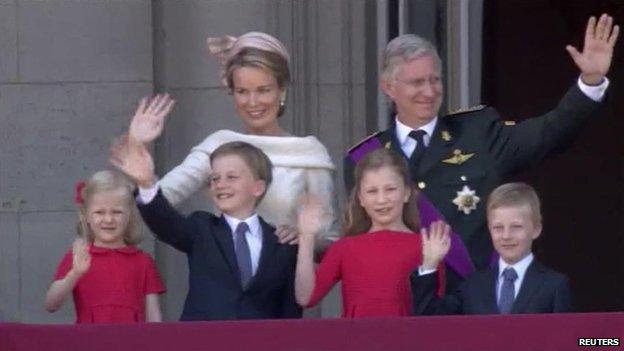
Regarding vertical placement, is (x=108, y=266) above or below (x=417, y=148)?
below

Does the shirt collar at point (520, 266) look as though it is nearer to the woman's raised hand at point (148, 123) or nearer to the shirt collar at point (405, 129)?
the shirt collar at point (405, 129)

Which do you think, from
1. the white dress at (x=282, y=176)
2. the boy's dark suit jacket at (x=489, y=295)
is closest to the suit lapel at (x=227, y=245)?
the white dress at (x=282, y=176)

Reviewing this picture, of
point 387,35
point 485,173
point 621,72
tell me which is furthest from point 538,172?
point 485,173

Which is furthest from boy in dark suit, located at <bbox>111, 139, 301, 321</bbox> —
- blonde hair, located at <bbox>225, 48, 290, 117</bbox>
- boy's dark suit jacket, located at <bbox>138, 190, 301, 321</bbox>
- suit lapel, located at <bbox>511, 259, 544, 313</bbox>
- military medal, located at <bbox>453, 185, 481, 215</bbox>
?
suit lapel, located at <bbox>511, 259, 544, 313</bbox>

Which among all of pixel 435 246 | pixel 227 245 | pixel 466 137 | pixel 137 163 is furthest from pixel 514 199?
pixel 137 163

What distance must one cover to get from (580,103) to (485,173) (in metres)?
0.37

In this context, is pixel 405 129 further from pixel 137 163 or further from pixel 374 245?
pixel 137 163

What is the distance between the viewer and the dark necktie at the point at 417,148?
277 inches

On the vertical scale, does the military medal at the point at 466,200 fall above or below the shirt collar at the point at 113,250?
above

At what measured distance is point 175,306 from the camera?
9.01 meters

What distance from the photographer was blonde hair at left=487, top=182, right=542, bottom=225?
668 centimetres

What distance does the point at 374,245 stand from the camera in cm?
670

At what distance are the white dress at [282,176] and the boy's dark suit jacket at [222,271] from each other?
15cm

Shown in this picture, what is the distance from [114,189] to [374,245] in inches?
33.0
